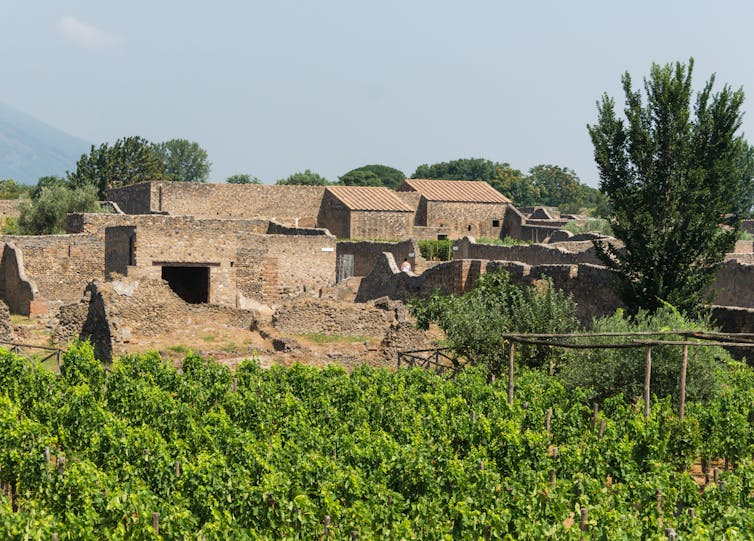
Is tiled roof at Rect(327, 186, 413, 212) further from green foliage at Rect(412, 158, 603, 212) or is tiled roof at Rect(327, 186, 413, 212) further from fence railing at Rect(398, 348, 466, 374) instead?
green foliage at Rect(412, 158, 603, 212)

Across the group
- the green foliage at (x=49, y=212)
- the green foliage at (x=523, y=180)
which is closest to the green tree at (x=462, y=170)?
the green foliage at (x=523, y=180)

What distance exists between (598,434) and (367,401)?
135 inches

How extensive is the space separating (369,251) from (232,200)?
35.7ft

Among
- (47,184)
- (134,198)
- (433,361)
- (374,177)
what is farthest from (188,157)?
(433,361)

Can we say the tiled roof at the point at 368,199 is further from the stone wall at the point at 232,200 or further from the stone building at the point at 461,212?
the stone building at the point at 461,212

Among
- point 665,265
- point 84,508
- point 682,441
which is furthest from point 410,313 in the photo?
point 84,508

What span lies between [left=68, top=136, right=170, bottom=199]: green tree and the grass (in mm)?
39724

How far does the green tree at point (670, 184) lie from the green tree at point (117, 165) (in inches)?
1816

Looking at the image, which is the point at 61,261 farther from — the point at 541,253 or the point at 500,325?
the point at 500,325

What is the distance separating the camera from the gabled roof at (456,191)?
48.3 meters

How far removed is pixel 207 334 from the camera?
2500cm

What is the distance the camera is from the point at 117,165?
66.6m

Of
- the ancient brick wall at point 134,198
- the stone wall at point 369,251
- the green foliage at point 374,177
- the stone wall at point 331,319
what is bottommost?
the stone wall at point 331,319

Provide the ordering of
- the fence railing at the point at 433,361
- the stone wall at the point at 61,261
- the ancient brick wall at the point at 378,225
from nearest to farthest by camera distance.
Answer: the fence railing at the point at 433,361 < the stone wall at the point at 61,261 < the ancient brick wall at the point at 378,225
